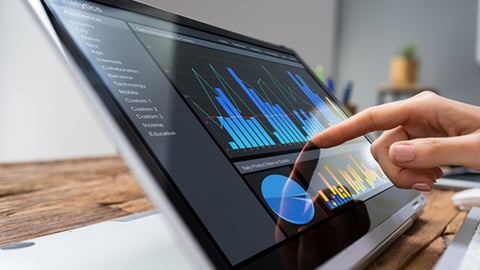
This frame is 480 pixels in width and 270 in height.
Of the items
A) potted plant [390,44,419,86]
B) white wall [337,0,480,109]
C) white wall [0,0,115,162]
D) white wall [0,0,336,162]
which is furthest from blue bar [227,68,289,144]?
potted plant [390,44,419,86]

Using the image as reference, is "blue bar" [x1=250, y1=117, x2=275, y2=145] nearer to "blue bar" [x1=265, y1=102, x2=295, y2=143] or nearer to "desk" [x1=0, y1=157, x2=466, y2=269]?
"blue bar" [x1=265, y1=102, x2=295, y2=143]

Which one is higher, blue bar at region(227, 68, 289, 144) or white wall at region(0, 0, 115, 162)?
white wall at region(0, 0, 115, 162)

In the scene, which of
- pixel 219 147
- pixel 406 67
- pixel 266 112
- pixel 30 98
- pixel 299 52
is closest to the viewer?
pixel 219 147

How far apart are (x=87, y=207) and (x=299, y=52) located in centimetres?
78

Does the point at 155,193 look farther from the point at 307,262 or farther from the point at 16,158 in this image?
the point at 16,158

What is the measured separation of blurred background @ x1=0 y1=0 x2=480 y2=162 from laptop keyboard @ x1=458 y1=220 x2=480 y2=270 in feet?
0.94

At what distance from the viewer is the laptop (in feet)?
0.97

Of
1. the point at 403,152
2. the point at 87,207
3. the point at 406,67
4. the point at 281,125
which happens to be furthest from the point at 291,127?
the point at 406,67

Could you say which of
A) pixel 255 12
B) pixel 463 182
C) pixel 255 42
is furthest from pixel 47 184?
pixel 463 182

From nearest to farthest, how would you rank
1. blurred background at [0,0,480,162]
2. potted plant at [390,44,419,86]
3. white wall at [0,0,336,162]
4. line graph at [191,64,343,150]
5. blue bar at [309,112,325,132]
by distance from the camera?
line graph at [191,64,343,150]
blue bar at [309,112,325,132]
blurred background at [0,0,480,162]
white wall at [0,0,336,162]
potted plant at [390,44,419,86]

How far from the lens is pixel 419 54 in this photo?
11.7 ft

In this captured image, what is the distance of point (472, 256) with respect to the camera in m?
0.37

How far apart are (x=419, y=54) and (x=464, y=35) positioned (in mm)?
348

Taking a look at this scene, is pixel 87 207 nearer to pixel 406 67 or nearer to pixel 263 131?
pixel 263 131
